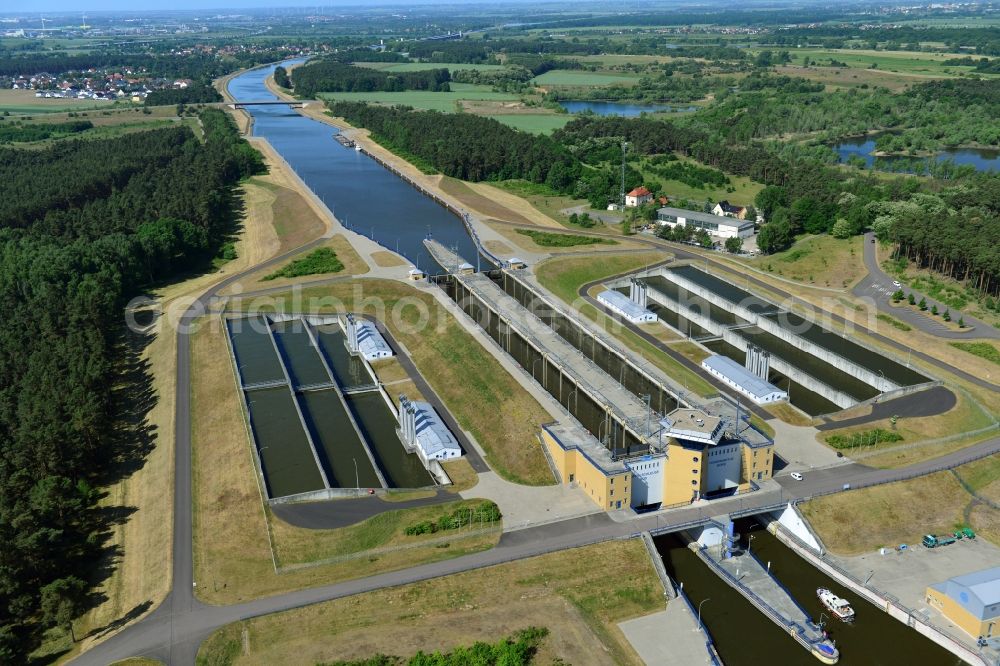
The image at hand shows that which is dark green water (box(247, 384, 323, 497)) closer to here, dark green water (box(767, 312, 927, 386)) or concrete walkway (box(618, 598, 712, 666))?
concrete walkway (box(618, 598, 712, 666))

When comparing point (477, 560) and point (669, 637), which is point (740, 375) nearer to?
point (669, 637)

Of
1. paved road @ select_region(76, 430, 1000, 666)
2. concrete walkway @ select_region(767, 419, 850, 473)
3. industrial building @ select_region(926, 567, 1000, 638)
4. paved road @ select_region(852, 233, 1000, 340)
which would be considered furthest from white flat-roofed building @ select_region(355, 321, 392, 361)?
paved road @ select_region(852, 233, 1000, 340)

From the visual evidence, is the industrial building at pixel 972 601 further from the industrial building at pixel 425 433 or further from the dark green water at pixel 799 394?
the industrial building at pixel 425 433

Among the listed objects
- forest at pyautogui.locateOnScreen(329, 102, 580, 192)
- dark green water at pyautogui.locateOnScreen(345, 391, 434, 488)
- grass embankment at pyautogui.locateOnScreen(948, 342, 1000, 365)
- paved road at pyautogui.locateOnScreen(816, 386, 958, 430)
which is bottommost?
dark green water at pyautogui.locateOnScreen(345, 391, 434, 488)

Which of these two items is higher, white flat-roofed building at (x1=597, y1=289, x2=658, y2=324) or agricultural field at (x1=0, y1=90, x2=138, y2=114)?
agricultural field at (x1=0, y1=90, x2=138, y2=114)

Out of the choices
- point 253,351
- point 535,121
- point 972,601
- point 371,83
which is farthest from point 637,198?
point 371,83

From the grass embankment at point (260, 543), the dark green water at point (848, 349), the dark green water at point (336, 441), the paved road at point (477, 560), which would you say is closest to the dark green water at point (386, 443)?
the dark green water at point (336, 441)
